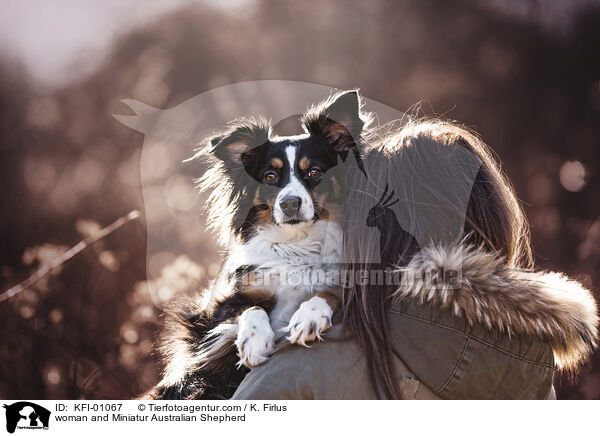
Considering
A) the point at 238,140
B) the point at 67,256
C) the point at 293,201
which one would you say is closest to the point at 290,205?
the point at 293,201

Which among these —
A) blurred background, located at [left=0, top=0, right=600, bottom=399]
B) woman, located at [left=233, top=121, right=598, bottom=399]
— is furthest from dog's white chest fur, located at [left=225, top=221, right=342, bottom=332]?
blurred background, located at [left=0, top=0, right=600, bottom=399]

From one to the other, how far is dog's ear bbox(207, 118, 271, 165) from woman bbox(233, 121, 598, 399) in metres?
0.74

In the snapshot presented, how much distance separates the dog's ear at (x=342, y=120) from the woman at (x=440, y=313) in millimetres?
475

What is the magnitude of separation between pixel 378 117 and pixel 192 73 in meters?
1.10

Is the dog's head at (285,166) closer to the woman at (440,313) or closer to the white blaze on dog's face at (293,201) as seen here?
the white blaze on dog's face at (293,201)

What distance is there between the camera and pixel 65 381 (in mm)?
2703

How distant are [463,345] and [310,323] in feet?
1.21

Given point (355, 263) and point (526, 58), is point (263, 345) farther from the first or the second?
point (526, 58)

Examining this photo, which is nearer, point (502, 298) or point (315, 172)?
point (502, 298)

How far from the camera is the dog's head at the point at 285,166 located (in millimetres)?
1904

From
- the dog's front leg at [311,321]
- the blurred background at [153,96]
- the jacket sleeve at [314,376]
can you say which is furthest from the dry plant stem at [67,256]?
the jacket sleeve at [314,376]

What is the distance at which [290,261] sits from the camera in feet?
6.15

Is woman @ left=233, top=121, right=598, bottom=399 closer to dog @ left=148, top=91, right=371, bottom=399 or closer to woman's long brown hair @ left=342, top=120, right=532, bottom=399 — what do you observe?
woman's long brown hair @ left=342, top=120, right=532, bottom=399

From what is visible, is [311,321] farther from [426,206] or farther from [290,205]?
[290,205]
